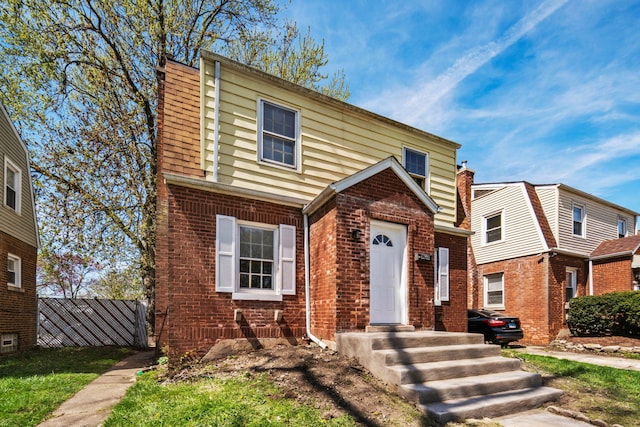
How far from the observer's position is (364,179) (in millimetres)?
7730

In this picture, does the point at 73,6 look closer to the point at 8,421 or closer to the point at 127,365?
the point at 127,365

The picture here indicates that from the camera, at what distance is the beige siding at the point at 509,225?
50.9 ft

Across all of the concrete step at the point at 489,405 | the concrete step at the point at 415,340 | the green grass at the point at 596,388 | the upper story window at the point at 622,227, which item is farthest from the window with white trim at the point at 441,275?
the upper story window at the point at 622,227

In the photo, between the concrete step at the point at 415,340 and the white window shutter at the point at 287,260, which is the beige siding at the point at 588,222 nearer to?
the concrete step at the point at 415,340

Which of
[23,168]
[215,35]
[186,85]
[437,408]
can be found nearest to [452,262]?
[437,408]

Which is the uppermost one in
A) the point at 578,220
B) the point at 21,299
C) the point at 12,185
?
the point at 12,185

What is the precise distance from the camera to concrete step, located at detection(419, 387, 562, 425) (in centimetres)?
472

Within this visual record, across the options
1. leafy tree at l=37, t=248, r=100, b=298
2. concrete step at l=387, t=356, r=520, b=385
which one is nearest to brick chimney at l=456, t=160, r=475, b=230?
concrete step at l=387, t=356, r=520, b=385

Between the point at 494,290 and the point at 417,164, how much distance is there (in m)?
9.51

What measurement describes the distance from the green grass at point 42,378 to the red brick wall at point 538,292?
14.8 meters

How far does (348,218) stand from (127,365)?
21.2ft

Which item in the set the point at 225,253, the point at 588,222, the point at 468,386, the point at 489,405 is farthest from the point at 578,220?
the point at 225,253

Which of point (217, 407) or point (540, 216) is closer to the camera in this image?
point (217, 407)

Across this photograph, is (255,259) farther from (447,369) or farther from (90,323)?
(90,323)
